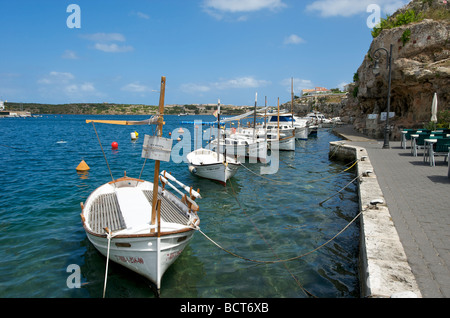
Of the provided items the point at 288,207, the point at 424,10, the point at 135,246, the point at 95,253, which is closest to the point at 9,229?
the point at 95,253

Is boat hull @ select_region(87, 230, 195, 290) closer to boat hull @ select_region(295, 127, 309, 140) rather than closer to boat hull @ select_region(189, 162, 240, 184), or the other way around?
boat hull @ select_region(189, 162, 240, 184)

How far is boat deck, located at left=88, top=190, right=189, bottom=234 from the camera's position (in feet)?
25.4

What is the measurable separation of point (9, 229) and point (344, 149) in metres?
19.4

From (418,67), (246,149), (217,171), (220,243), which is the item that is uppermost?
(418,67)

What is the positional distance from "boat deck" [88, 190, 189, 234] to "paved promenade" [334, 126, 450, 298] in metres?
4.83

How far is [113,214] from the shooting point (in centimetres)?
858

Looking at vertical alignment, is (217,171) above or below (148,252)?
above

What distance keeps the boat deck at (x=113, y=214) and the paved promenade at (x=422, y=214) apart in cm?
483

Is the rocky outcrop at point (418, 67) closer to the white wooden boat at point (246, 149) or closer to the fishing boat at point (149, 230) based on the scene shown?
the white wooden boat at point (246, 149)

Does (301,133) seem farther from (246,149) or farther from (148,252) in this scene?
(148,252)

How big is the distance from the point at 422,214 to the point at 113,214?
8122 millimetres

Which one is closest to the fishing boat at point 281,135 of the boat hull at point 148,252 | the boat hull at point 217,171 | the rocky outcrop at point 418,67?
the rocky outcrop at point 418,67

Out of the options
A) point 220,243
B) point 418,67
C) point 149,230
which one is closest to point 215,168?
point 220,243

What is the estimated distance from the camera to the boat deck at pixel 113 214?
773 centimetres
